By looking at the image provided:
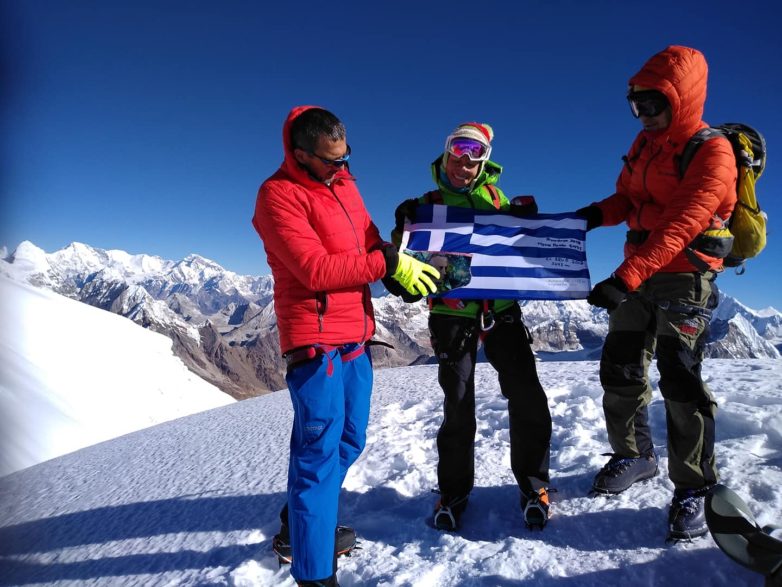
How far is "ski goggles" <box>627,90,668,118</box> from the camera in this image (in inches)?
155

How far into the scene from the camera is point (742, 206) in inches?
152

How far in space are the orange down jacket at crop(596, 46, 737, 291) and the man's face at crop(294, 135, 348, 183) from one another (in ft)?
8.19

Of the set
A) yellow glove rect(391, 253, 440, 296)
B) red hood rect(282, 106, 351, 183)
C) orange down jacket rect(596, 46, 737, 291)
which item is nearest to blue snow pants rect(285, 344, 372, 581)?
yellow glove rect(391, 253, 440, 296)

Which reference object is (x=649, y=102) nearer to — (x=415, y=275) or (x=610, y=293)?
(x=610, y=293)

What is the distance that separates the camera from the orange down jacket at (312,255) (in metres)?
3.41

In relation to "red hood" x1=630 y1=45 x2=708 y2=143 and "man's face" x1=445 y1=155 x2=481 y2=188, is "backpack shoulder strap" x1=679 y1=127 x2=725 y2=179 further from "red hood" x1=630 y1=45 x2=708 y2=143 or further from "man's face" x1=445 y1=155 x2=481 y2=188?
"man's face" x1=445 y1=155 x2=481 y2=188

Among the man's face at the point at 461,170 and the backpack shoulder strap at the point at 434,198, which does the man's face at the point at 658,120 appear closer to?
the man's face at the point at 461,170

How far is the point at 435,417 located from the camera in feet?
24.4

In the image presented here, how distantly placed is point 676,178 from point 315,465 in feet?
12.7

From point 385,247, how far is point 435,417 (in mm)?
4497

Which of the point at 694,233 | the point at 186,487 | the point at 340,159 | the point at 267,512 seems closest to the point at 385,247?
the point at 340,159

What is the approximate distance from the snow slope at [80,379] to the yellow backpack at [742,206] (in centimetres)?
468

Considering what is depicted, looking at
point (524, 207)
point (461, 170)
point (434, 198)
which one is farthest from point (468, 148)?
point (524, 207)

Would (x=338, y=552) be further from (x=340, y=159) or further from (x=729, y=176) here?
(x=729, y=176)
